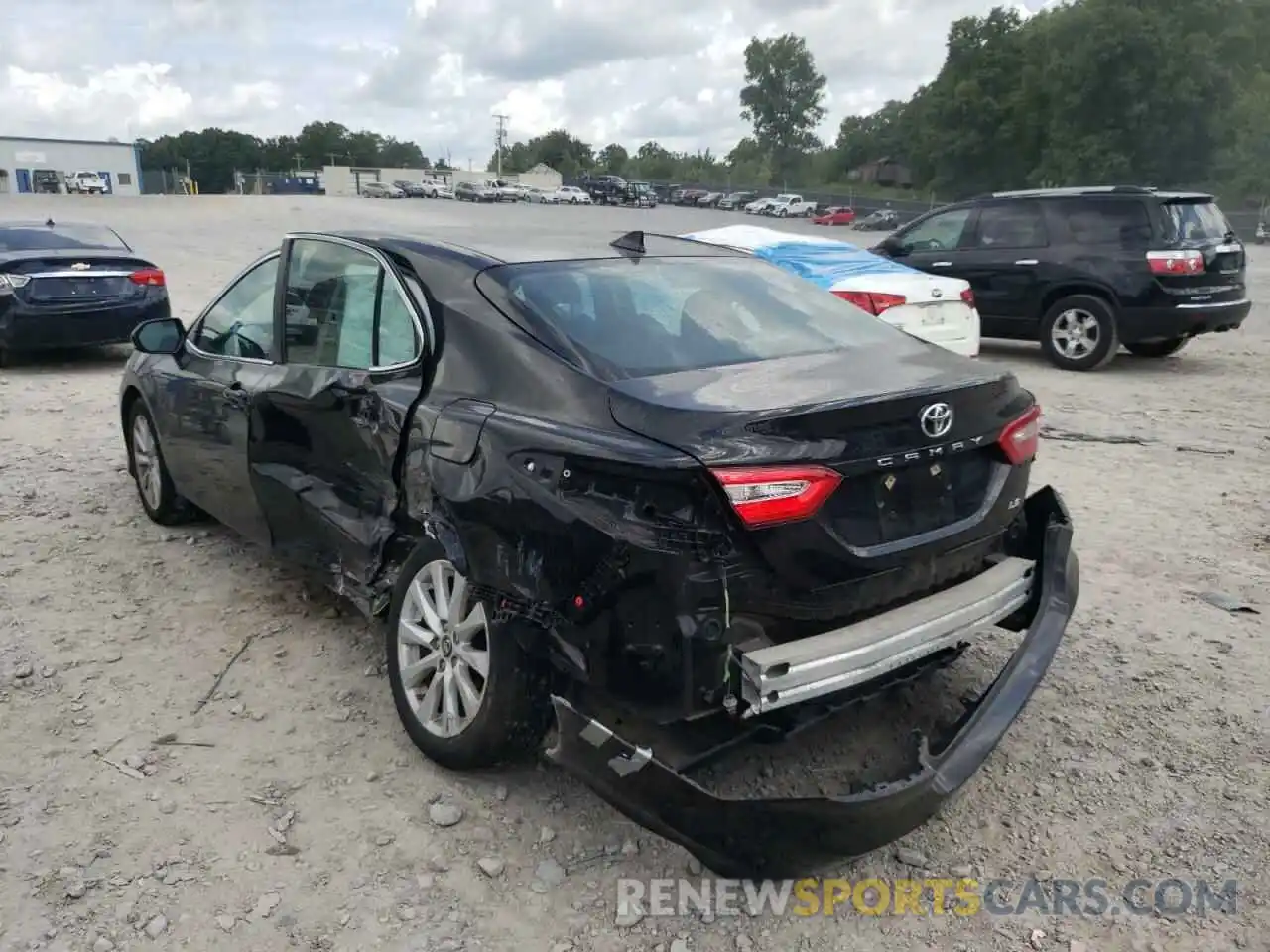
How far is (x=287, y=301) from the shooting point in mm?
4098

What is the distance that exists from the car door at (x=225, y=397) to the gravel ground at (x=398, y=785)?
43cm

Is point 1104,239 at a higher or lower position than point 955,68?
lower

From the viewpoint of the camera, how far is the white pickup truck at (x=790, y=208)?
63844mm

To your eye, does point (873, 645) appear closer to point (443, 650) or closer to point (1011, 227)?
point (443, 650)

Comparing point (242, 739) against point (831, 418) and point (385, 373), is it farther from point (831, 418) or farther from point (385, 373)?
point (831, 418)

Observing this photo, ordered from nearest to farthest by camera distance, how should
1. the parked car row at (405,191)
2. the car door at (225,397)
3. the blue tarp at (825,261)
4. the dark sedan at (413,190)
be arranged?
the car door at (225,397) < the blue tarp at (825,261) < the parked car row at (405,191) < the dark sedan at (413,190)

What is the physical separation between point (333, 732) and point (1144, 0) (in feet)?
211


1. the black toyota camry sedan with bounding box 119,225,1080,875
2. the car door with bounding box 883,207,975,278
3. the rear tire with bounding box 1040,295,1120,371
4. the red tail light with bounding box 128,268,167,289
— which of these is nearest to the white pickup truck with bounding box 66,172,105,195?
the red tail light with bounding box 128,268,167,289

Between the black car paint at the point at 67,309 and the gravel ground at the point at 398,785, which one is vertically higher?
the black car paint at the point at 67,309

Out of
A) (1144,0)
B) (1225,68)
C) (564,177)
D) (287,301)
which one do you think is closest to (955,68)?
(1144,0)

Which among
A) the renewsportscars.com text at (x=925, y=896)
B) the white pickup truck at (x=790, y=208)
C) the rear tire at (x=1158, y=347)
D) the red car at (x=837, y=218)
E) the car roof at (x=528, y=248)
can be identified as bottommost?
the renewsportscars.com text at (x=925, y=896)

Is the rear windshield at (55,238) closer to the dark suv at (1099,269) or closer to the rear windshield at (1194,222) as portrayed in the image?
the dark suv at (1099,269)

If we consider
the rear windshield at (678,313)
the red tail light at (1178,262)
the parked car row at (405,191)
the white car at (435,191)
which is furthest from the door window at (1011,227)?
the white car at (435,191)

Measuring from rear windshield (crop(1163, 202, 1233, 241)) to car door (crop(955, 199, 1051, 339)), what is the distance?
3.76ft
